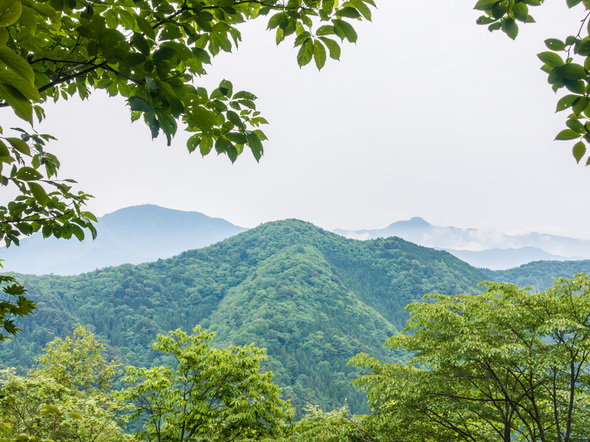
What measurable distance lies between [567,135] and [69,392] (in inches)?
605

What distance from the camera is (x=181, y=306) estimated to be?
7650 centimetres

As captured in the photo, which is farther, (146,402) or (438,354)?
(146,402)

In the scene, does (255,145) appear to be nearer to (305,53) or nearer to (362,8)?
(305,53)

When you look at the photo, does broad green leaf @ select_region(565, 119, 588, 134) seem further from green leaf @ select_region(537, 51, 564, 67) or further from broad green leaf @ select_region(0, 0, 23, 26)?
broad green leaf @ select_region(0, 0, 23, 26)

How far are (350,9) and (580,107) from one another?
0.77m

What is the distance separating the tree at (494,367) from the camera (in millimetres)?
5805

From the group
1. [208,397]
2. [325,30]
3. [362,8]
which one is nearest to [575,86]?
[362,8]

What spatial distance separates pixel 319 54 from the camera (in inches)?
48.2

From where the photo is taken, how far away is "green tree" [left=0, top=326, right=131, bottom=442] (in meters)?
7.61

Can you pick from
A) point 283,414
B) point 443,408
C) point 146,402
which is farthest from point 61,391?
point 443,408

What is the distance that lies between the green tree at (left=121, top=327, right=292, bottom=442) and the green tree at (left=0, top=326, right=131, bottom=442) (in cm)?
87

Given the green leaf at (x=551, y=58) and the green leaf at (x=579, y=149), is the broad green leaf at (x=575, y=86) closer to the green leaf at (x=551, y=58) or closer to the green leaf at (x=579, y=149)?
the green leaf at (x=551, y=58)

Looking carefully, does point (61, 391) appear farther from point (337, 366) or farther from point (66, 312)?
point (66, 312)

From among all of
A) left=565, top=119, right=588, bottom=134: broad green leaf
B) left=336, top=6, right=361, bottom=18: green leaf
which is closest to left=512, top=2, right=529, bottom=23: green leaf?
left=565, top=119, right=588, bottom=134: broad green leaf
